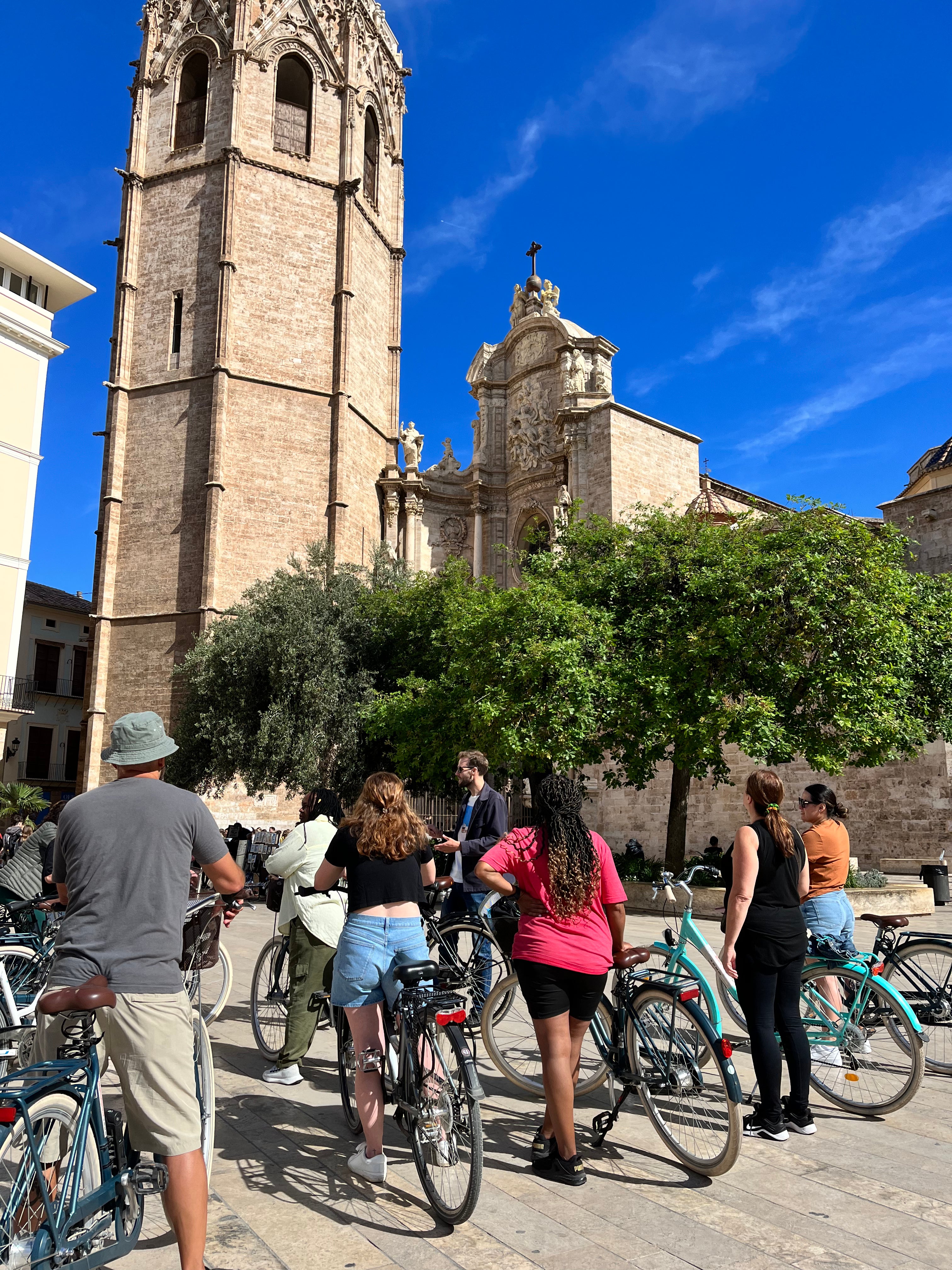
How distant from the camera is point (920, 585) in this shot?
18531 mm

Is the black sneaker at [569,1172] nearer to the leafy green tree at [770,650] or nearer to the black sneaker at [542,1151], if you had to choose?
the black sneaker at [542,1151]

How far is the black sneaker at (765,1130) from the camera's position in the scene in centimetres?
432

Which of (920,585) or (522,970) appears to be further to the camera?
(920,585)

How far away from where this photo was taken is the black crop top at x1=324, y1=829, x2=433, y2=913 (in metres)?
3.91

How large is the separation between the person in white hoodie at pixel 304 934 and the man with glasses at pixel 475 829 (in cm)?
111

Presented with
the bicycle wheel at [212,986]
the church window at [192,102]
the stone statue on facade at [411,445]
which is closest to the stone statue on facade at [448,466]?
the stone statue on facade at [411,445]

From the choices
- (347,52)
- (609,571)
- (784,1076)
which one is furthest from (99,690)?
(784,1076)

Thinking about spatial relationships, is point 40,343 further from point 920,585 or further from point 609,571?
point 920,585

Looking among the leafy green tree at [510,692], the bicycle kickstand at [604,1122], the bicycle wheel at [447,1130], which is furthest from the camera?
the leafy green tree at [510,692]

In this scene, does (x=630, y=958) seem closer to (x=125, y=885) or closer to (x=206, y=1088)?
(x=206, y=1088)

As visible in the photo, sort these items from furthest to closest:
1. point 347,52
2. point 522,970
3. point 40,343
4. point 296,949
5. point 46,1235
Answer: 1. point 347,52
2. point 40,343
3. point 296,949
4. point 522,970
5. point 46,1235

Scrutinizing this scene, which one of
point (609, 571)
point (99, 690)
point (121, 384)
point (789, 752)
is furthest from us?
point (121, 384)

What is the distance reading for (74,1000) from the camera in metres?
2.64

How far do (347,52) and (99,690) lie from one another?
75.1ft
